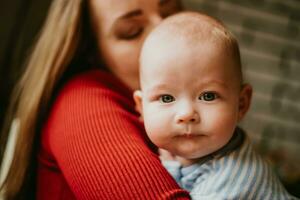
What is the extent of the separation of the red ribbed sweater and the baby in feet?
0.26

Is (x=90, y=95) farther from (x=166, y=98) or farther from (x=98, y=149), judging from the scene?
(x=166, y=98)

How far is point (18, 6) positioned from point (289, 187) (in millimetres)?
1564

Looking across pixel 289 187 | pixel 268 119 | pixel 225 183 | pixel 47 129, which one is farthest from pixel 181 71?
pixel 268 119

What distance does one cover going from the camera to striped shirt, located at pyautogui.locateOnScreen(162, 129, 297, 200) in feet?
3.63

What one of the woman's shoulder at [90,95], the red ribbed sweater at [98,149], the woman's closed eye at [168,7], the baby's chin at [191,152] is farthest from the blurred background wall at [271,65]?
the baby's chin at [191,152]

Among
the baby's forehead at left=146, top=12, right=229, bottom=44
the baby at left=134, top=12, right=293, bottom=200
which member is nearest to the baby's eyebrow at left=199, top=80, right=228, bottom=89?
the baby at left=134, top=12, right=293, bottom=200

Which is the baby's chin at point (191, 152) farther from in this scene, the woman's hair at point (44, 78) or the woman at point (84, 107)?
the woman's hair at point (44, 78)

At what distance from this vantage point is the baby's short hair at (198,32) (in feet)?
3.78

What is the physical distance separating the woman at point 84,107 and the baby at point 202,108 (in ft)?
0.29

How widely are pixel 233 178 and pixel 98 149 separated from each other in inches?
14.3

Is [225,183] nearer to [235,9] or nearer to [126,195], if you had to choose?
[126,195]

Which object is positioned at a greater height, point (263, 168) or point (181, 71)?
point (181, 71)

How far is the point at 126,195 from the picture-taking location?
1.15 metres

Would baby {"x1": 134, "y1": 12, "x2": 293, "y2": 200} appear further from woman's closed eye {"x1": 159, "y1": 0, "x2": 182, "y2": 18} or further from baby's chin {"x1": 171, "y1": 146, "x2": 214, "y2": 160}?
woman's closed eye {"x1": 159, "y1": 0, "x2": 182, "y2": 18}
